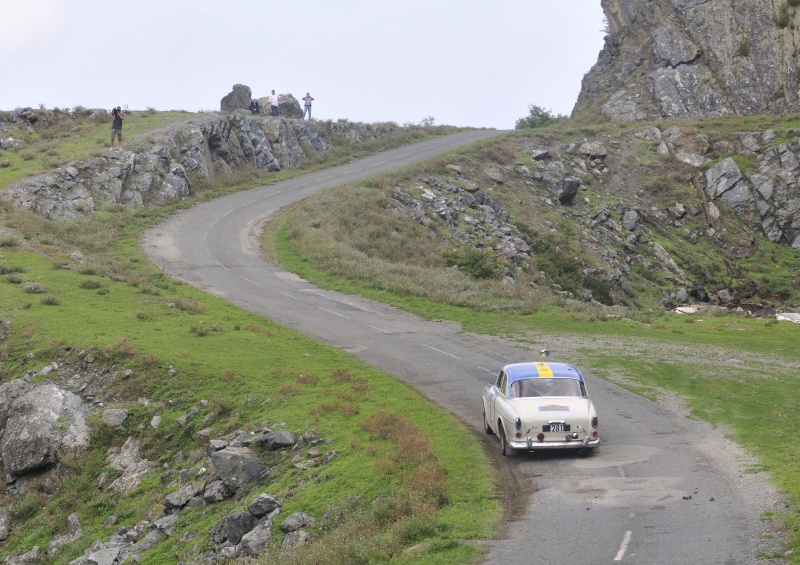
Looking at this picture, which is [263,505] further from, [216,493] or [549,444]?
[549,444]

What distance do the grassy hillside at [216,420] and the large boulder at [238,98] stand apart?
45371 millimetres

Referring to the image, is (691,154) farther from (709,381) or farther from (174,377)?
(174,377)

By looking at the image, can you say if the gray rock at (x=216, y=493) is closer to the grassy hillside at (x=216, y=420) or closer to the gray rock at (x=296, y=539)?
the grassy hillside at (x=216, y=420)

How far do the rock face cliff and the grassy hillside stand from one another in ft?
183

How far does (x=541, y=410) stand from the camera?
17578 mm

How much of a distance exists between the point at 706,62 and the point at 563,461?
6785 centimetres

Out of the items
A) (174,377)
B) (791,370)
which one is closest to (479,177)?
(791,370)

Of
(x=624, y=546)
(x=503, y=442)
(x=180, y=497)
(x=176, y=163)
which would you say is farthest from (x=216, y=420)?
(x=176, y=163)

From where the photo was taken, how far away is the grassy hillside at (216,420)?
46.9 feet

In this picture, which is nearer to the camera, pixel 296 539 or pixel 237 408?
pixel 296 539

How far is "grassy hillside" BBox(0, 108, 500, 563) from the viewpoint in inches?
563

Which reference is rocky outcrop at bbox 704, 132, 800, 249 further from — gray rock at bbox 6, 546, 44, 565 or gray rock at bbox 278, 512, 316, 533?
gray rock at bbox 6, 546, 44, 565

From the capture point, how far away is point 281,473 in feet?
57.2

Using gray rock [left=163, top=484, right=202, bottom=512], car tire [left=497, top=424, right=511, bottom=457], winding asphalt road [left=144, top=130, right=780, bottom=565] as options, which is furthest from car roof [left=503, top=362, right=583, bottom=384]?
gray rock [left=163, top=484, right=202, bottom=512]
